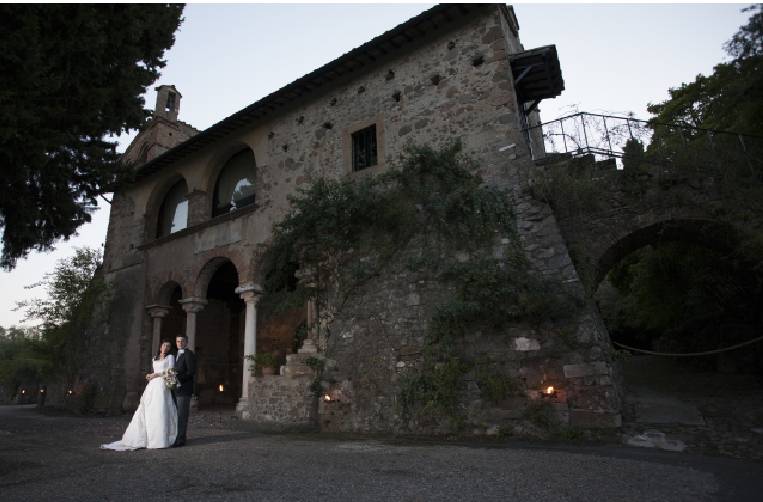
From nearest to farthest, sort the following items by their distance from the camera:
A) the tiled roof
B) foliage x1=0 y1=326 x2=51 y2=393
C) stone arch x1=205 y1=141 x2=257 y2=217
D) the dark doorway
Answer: the tiled roof → stone arch x1=205 y1=141 x2=257 y2=217 → the dark doorway → foliage x1=0 y1=326 x2=51 y2=393

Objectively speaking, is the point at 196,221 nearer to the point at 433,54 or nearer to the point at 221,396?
the point at 221,396

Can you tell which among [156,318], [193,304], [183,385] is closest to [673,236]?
[183,385]

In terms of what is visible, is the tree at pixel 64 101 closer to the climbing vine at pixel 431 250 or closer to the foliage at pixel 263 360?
the climbing vine at pixel 431 250

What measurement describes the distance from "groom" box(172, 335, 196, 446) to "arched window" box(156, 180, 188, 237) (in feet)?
29.9

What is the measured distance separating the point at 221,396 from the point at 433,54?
13.2 metres

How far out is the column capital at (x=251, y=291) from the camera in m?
12.1

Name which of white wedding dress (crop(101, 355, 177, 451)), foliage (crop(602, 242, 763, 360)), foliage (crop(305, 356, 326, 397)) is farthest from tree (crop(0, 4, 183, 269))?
foliage (crop(602, 242, 763, 360))

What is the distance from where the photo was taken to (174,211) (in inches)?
639

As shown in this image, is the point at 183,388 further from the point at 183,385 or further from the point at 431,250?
the point at 431,250

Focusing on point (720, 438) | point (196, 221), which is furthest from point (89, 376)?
point (720, 438)

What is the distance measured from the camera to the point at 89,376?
15914mm

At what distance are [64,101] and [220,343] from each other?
12246 millimetres

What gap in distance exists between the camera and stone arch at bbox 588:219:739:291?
784 centimetres

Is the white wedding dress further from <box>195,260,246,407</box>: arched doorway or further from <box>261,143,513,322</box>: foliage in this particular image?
<box>195,260,246,407</box>: arched doorway
